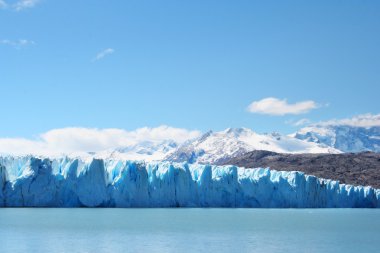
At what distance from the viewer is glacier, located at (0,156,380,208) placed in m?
44.0

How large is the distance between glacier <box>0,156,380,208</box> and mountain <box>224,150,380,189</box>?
42.6m

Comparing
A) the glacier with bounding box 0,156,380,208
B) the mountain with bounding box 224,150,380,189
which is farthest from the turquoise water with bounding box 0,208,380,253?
the mountain with bounding box 224,150,380,189

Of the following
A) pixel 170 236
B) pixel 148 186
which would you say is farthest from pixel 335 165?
pixel 170 236

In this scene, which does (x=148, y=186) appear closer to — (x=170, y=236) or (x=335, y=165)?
(x=170, y=236)

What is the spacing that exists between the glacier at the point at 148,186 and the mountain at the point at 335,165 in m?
42.6

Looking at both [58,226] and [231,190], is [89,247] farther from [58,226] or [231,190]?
[231,190]

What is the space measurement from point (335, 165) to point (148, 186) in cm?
7478

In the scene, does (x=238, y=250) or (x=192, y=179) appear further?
(x=192, y=179)

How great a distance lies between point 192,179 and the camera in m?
51.3

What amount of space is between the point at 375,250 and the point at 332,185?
132 ft

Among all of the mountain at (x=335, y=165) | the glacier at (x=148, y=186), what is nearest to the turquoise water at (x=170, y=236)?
the glacier at (x=148, y=186)

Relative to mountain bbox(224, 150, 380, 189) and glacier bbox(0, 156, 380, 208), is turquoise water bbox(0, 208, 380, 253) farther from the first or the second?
mountain bbox(224, 150, 380, 189)

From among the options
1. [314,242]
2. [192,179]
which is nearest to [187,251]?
[314,242]

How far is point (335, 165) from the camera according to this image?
11619 cm
